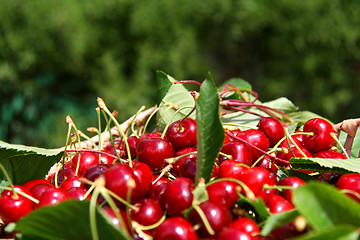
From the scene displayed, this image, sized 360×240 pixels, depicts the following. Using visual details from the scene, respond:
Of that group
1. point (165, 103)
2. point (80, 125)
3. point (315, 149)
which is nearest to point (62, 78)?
point (80, 125)

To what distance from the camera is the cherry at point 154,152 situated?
809 mm

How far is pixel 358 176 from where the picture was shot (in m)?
0.68

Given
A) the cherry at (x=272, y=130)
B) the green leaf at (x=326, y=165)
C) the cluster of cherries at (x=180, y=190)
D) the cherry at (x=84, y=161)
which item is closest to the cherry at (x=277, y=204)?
the cluster of cherries at (x=180, y=190)

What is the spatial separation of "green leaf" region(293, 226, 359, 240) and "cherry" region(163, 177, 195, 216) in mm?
213

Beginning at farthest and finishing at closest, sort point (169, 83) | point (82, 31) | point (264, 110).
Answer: point (82, 31)
point (264, 110)
point (169, 83)

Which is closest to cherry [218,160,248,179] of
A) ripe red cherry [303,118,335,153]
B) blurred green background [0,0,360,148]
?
ripe red cherry [303,118,335,153]

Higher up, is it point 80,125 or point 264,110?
point 264,110

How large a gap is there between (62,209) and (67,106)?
2252 millimetres

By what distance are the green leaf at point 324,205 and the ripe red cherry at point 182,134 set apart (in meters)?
0.40

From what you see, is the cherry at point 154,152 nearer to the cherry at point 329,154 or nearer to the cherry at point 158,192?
the cherry at point 158,192

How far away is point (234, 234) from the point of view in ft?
1.72

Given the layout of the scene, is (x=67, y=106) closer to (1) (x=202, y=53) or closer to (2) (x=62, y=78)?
(2) (x=62, y=78)

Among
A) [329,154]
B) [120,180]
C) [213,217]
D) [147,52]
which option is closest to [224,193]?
[213,217]

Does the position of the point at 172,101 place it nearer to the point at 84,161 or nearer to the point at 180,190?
the point at 84,161
